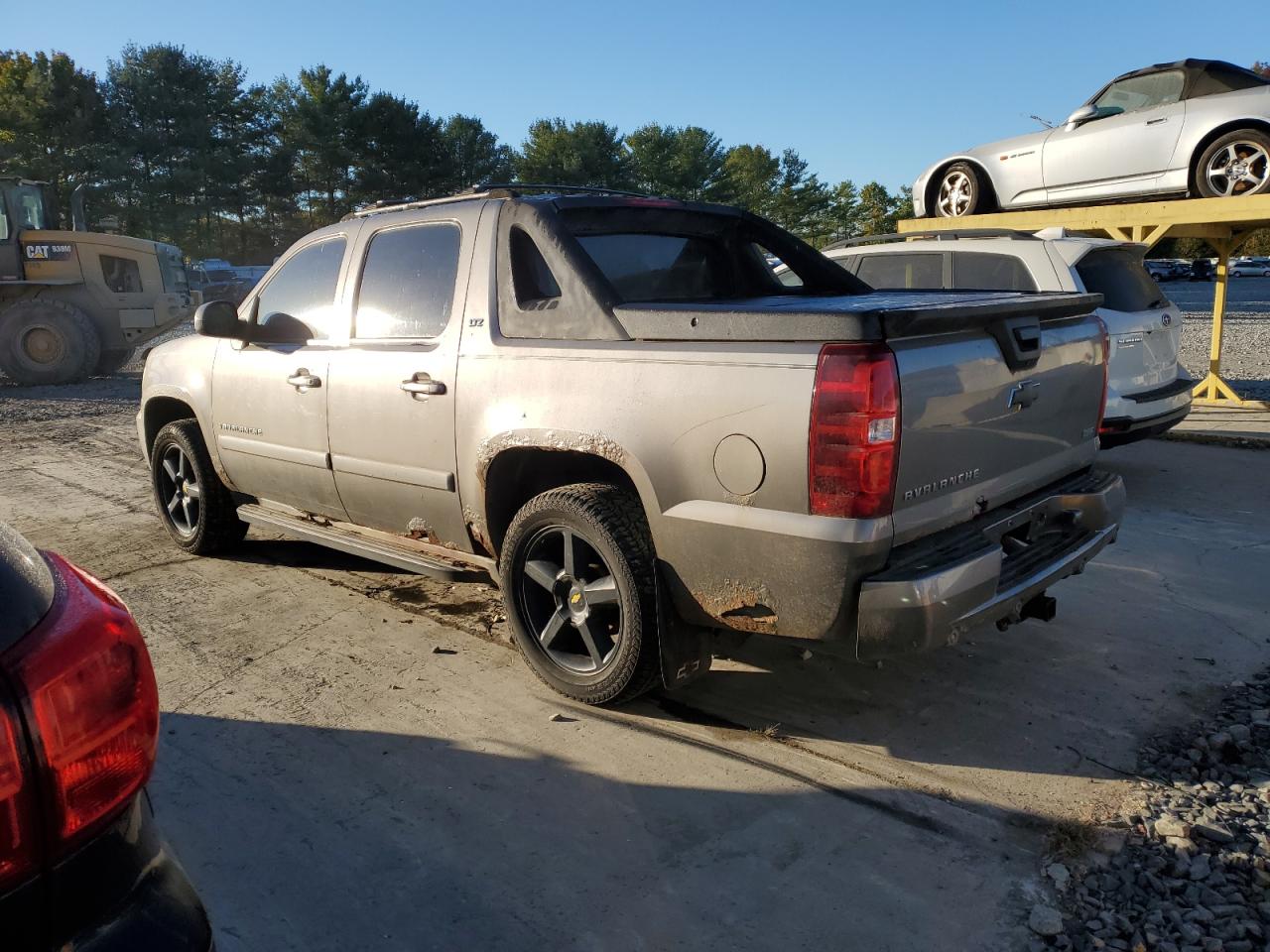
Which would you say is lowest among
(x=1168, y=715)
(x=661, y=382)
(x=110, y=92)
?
(x=1168, y=715)

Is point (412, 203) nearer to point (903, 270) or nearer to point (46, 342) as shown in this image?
point (903, 270)

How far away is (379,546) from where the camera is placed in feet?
14.9

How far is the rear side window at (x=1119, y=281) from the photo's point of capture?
22.6 ft

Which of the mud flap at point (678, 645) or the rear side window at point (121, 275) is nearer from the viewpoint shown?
the mud flap at point (678, 645)

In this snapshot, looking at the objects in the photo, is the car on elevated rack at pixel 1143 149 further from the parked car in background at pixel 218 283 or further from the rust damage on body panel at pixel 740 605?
the parked car in background at pixel 218 283

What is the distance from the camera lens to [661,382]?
3.21 m

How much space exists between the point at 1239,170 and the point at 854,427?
28.3 ft

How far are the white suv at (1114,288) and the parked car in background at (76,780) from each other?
6222 mm

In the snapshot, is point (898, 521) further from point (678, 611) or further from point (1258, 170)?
point (1258, 170)

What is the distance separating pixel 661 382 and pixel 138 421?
4.31 meters

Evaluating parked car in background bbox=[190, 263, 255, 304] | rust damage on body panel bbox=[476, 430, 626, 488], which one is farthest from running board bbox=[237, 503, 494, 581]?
parked car in background bbox=[190, 263, 255, 304]

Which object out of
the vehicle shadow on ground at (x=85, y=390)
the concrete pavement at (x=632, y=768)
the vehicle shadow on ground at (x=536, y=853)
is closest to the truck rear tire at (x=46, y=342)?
the vehicle shadow on ground at (x=85, y=390)

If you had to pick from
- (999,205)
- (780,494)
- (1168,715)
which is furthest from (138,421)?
(999,205)

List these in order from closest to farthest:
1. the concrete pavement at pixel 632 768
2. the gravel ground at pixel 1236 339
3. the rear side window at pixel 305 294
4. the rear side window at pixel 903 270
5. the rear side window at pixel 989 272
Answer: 1. the concrete pavement at pixel 632 768
2. the rear side window at pixel 305 294
3. the rear side window at pixel 989 272
4. the rear side window at pixel 903 270
5. the gravel ground at pixel 1236 339
